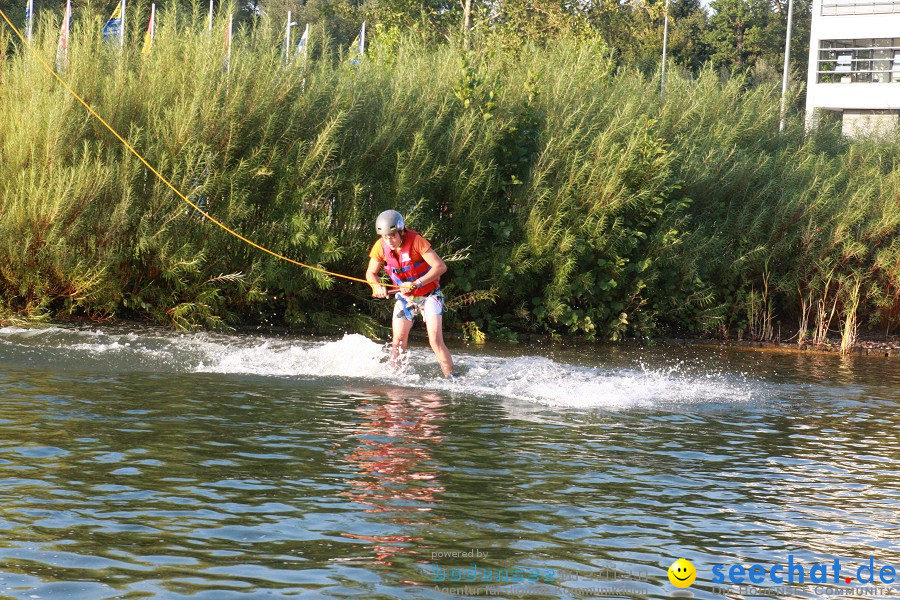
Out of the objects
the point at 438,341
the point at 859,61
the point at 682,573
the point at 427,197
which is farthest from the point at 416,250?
the point at 859,61

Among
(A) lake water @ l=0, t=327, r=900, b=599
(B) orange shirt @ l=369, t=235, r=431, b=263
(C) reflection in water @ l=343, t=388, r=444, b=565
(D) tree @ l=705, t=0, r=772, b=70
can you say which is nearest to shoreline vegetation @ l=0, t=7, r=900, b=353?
(A) lake water @ l=0, t=327, r=900, b=599

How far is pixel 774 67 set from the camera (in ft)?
227

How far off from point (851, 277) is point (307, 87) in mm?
9211

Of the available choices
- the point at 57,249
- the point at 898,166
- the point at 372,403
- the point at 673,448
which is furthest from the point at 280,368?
the point at 898,166

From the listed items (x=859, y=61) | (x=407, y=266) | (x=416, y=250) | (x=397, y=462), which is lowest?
(x=397, y=462)

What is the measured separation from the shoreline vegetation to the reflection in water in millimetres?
5003

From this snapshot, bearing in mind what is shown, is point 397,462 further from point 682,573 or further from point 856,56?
point 856,56

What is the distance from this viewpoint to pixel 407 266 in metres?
12.3

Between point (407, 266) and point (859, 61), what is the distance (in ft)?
127

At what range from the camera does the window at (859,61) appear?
44844 mm

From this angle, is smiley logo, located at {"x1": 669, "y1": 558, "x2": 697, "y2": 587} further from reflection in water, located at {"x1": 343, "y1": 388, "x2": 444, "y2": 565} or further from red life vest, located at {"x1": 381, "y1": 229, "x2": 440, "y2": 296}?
red life vest, located at {"x1": 381, "y1": 229, "x2": 440, "y2": 296}

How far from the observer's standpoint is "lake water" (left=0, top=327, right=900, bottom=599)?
5977 mm

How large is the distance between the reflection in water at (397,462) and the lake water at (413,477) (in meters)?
0.03

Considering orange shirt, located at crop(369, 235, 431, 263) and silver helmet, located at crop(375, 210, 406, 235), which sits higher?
silver helmet, located at crop(375, 210, 406, 235)
